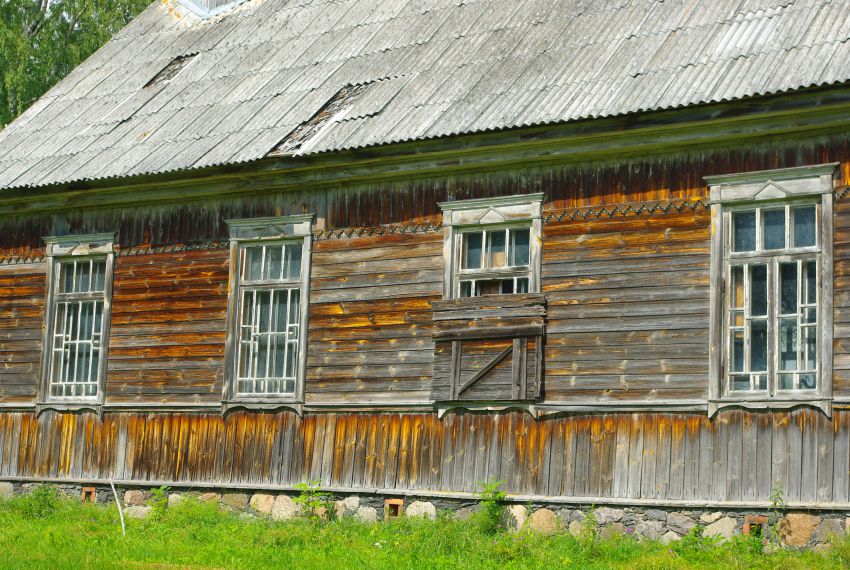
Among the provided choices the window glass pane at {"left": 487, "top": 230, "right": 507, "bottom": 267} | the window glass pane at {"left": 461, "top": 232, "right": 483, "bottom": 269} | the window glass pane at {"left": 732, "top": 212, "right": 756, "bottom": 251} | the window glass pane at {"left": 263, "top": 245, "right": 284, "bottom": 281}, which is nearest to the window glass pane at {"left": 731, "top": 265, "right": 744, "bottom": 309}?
the window glass pane at {"left": 732, "top": 212, "right": 756, "bottom": 251}

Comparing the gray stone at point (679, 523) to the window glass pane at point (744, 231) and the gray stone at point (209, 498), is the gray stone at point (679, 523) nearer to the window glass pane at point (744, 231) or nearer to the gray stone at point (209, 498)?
the window glass pane at point (744, 231)

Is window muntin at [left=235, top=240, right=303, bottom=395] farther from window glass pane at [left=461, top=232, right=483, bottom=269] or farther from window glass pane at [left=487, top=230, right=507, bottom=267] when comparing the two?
window glass pane at [left=487, top=230, right=507, bottom=267]

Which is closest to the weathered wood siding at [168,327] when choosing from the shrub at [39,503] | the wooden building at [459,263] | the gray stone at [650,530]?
the wooden building at [459,263]

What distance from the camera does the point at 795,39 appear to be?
11.6m

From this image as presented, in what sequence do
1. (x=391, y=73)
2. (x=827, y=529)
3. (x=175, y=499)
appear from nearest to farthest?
(x=827, y=529), (x=175, y=499), (x=391, y=73)

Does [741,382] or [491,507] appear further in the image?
[491,507]

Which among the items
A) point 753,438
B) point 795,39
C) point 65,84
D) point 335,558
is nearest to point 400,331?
point 335,558

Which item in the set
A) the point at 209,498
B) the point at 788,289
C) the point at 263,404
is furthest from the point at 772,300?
the point at 209,498

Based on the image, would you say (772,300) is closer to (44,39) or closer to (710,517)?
(710,517)

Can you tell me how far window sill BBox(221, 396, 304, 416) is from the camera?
533 inches

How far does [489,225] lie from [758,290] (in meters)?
2.81

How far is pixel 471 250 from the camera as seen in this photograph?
41.9 feet

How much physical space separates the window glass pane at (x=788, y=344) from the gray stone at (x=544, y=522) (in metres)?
2.48

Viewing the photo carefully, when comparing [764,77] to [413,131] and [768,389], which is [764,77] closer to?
[768,389]
